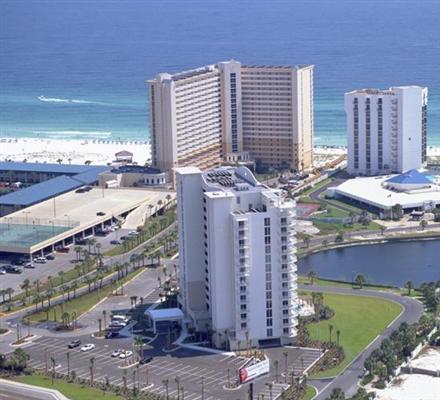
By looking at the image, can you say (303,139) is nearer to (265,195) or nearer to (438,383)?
(265,195)

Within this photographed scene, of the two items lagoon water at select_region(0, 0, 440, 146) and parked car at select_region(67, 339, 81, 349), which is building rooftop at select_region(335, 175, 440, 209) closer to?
lagoon water at select_region(0, 0, 440, 146)

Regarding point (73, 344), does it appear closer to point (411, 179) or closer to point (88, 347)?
point (88, 347)

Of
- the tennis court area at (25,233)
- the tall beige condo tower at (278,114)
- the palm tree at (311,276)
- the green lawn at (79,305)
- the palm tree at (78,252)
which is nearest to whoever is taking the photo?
the green lawn at (79,305)

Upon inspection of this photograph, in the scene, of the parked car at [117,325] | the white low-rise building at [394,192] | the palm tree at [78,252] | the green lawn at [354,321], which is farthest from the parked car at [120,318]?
the white low-rise building at [394,192]

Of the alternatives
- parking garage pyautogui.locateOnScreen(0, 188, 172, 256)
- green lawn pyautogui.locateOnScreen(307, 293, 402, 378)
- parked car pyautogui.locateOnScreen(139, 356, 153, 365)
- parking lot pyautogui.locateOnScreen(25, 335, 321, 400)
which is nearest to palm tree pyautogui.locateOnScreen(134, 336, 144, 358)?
parking lot pyautogui.locateOnScreen(25, 335, 321, 400)

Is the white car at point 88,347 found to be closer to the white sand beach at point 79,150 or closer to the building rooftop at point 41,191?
the building rooftop at point 41,191

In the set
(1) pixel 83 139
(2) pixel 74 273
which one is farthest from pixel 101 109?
(2) pixel 74 273

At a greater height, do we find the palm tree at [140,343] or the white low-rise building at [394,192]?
the white low-rise building at [394,192]
